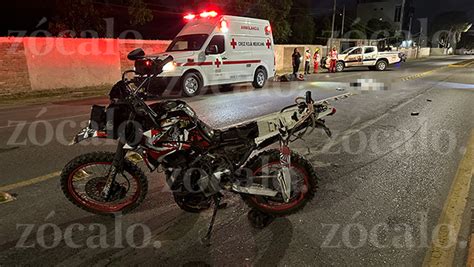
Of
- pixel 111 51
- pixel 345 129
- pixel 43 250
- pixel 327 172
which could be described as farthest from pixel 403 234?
pixel 111 51

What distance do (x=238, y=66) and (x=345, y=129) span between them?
7.10m

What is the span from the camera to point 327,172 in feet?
16.5

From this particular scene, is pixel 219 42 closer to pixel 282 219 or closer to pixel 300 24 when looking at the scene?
pixel 282 219

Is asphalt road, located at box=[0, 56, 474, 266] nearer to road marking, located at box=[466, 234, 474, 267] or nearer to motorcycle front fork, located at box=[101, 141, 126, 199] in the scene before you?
road marking, located at box=[466, 234, 474, 267]

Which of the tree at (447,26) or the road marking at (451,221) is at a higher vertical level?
the tree at (447,26)

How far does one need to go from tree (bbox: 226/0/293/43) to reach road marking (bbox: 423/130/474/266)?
21.1 m

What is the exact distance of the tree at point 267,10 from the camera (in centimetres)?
2423

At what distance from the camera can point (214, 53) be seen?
41.8 ft

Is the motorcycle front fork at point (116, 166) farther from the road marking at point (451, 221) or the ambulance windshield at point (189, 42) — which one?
the ambulance windshield at point (189, 42)

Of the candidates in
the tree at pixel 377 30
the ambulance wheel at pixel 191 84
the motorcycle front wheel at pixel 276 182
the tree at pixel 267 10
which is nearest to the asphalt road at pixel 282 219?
the motorcycle front wheel at pixel 276 182

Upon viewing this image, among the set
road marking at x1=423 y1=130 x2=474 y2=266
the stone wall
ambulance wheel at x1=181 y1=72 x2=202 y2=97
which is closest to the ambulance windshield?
ambulance wheel at x1=181 y1=72 x2=202 y2=97

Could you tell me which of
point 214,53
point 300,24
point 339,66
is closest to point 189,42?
point 214,53

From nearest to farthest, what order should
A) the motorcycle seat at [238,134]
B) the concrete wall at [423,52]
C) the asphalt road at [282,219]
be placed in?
the asphalt road at [282,219] → the motorcycle seat at [238,134] → the concrete wall at [423,52]

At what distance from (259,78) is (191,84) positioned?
3757mm
